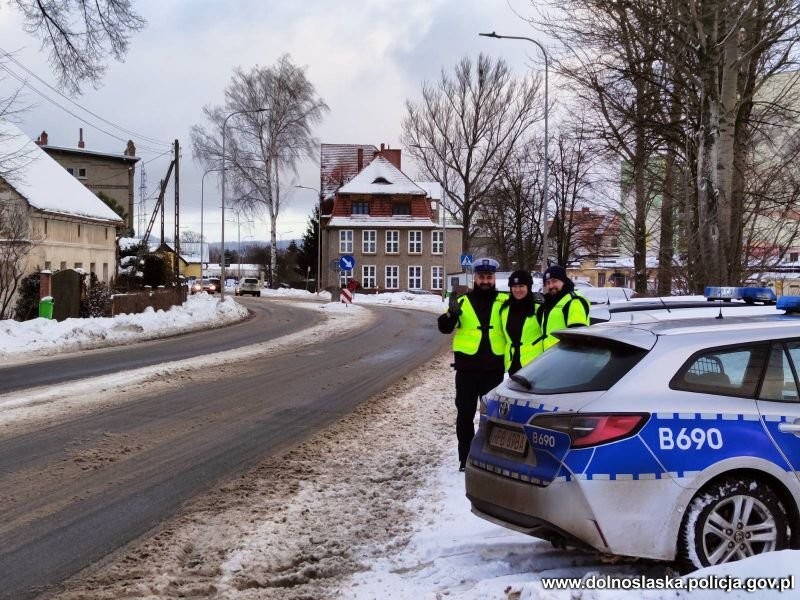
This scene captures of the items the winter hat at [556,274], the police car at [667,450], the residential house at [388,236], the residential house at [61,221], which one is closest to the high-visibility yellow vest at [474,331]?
the winter hat at [556,274]

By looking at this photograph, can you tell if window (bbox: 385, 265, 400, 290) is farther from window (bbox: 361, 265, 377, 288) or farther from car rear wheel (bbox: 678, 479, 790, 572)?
car rear wheel (bbox: 678, 479, 790, 572)

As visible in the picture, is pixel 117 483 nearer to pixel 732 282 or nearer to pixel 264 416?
pixel 264 416

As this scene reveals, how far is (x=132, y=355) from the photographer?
17.2 metres

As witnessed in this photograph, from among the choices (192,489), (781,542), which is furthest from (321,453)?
(781,542)

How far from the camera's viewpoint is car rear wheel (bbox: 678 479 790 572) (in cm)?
399

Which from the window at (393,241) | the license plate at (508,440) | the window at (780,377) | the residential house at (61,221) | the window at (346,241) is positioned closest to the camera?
the window at (780,377)

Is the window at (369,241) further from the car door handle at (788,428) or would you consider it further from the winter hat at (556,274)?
the car door handle at (788,428)

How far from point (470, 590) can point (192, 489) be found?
3278 millimetres

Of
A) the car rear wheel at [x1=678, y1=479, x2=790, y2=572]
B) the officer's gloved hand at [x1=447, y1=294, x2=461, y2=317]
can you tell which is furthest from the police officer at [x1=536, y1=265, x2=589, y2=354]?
the car rear wheel at [x1=678, y1=479, x2=790, y2=572]

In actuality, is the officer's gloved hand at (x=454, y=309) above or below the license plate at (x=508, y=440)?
above

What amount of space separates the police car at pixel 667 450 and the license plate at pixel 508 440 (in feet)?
0.04

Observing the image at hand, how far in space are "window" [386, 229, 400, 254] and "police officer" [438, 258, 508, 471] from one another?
205 feet

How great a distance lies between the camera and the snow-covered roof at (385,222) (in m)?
68.6

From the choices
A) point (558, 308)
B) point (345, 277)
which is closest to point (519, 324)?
point (558, 308)
